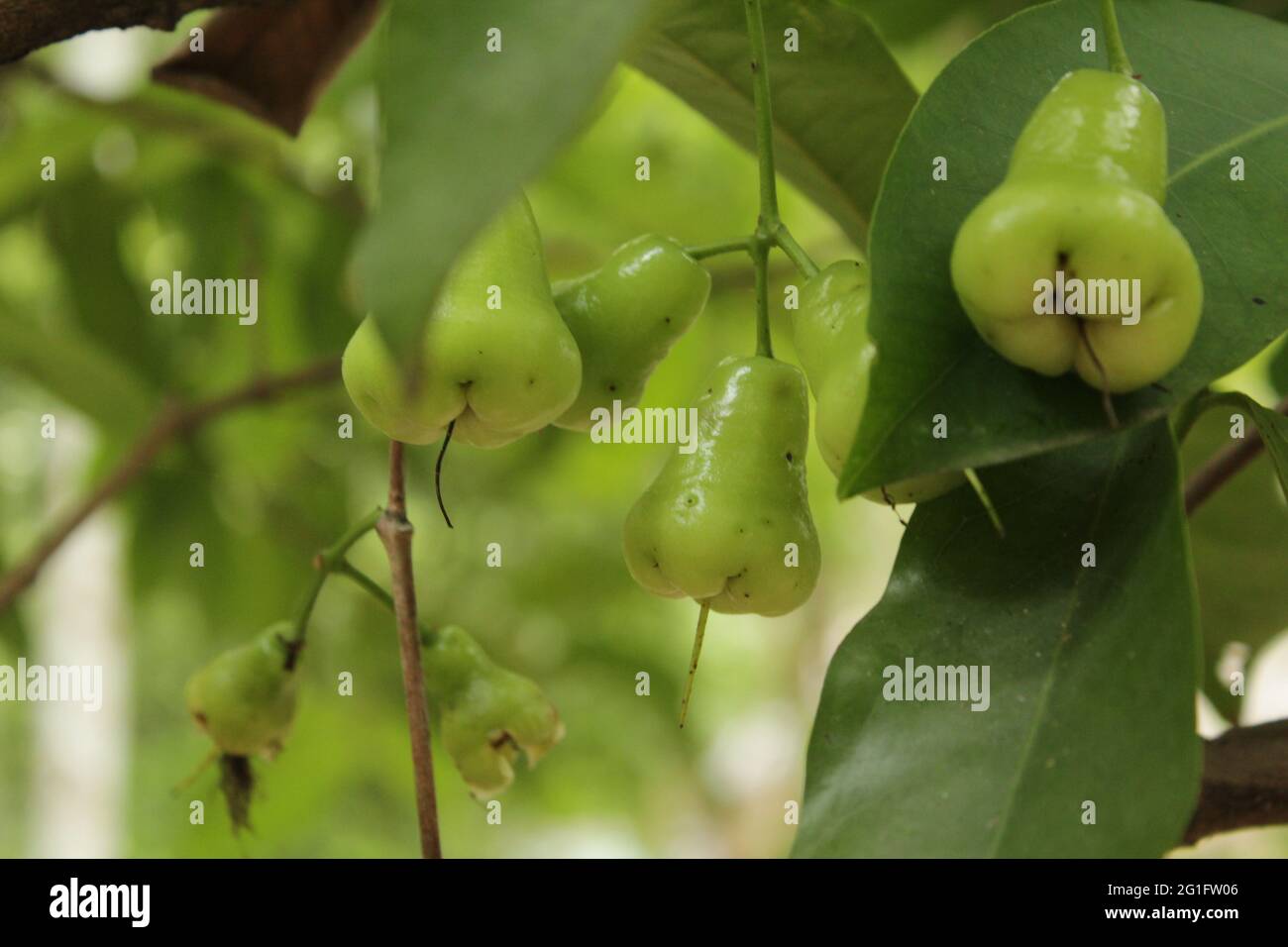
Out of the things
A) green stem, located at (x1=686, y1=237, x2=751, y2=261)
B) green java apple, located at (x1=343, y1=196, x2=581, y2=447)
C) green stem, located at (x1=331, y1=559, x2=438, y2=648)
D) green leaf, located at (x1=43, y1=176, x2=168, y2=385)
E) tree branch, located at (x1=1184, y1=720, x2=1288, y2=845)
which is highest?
green leaf, located at (x1=43, y1=176, x2=168, y2=385)

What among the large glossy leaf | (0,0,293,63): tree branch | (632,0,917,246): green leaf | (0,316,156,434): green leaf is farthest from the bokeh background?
(0,0,293,63): tree branch

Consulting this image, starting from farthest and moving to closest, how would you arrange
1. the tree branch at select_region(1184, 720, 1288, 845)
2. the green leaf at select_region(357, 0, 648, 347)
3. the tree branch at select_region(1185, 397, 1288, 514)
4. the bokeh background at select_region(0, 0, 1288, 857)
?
the bokeh background at select_region(0, 0, 1288, 857) → the tree branch at select_region(1185, 397, 1288, 514) → the tree branch at select_region(1184, 720, 1288, 845) → the green leaf at select_region(357, 0, 648, 347)

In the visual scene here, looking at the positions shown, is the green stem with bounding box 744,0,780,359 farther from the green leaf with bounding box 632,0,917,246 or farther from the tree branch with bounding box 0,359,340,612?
the tree branch with bounding box 0,359,340,612

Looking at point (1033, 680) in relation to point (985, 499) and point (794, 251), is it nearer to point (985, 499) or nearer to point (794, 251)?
point (985, 499)

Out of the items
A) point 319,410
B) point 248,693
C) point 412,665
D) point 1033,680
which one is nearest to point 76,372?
point 319,410

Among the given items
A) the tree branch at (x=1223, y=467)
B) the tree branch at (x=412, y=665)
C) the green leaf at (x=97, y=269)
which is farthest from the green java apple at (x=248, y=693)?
the green leaf at (x=97, y=269)
